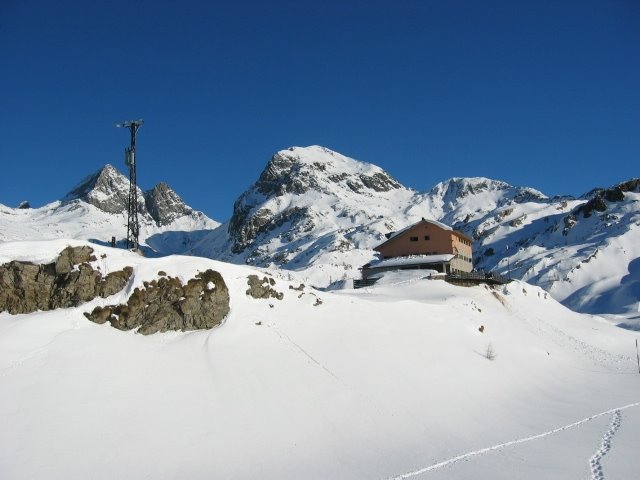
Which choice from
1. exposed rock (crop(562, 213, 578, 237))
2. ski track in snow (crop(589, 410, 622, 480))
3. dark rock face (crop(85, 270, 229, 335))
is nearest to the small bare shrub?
ski track in snow (crop(589, 410, 622, 480))

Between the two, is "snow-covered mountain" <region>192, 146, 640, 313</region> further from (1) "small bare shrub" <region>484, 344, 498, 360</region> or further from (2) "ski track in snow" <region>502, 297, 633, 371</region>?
(1) "small bare shrub" <region>484, 344, 498, 360</region>

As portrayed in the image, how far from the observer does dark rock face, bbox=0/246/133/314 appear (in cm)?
2158

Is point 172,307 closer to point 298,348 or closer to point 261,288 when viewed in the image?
point 261,288

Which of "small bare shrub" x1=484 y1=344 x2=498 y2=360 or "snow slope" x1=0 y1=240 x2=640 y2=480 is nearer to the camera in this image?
"snow slope" x1=0 y1=240 x2=640 y2=480

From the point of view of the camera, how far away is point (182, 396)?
18.7 meters

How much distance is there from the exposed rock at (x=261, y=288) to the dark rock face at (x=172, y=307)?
176 centimetres

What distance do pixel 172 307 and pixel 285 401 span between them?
7043 mm

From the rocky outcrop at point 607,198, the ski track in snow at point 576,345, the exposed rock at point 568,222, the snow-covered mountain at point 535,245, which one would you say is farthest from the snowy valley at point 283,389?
the rocky outcrop at point 607,198

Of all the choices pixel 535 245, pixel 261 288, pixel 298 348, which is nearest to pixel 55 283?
pixel 261 288

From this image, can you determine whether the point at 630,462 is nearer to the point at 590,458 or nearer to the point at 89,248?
the point at 590,458

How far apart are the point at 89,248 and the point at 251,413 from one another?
11.0 m

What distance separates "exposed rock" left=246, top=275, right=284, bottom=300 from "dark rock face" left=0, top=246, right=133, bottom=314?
21.0 feet

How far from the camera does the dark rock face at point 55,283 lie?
70.8 feet

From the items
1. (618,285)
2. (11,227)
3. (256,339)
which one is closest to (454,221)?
(618,285)
